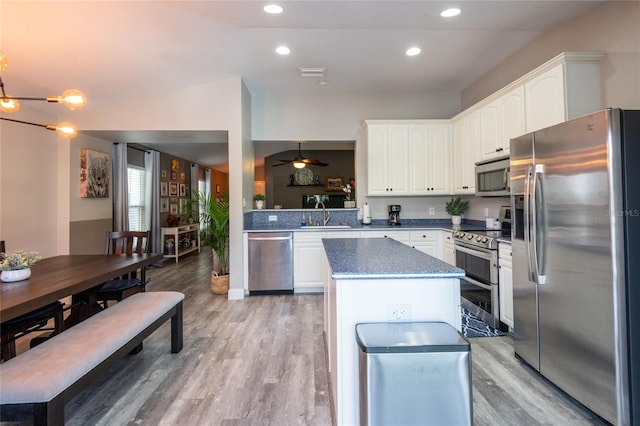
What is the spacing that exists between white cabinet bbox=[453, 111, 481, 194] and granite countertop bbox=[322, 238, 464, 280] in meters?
2.25

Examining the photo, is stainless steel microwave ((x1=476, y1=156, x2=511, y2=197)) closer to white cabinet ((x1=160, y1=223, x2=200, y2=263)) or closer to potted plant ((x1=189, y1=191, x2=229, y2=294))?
potted plant ((x1=189, y1=191, x2=229, y2=294))

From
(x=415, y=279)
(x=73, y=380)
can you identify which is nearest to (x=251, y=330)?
(x=73, y=380)

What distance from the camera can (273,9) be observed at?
2.63 meters

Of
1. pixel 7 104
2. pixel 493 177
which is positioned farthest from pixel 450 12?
pixel 7 104

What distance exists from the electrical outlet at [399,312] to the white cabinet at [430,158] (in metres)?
3.21

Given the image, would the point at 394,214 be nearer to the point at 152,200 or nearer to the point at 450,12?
the point at 450,12

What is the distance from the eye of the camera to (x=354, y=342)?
152cm

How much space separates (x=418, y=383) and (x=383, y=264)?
0.60 metres

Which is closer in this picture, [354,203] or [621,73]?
[621,73]

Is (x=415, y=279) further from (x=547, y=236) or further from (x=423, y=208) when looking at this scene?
(x=423, y=208)

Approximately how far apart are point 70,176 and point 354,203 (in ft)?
13.5

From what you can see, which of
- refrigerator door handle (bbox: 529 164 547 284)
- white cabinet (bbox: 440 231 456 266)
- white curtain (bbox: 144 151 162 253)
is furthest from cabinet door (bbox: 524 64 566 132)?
white curtain (bbox: 144 151 162 253)

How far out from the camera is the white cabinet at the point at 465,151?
12.4 feet

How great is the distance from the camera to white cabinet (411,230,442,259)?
4.11m
